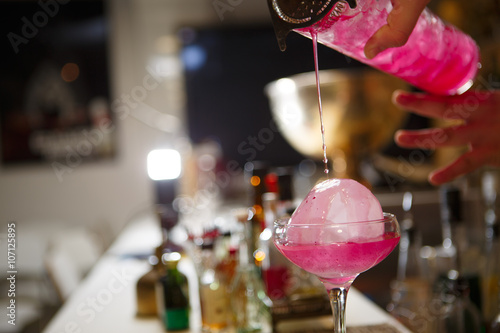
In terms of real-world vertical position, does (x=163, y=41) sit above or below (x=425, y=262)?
above

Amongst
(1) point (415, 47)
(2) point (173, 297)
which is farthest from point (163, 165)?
(1) point (415, 47)

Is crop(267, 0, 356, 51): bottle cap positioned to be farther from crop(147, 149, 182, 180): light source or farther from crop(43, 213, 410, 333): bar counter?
crop(147, 149, 182, 180): light source

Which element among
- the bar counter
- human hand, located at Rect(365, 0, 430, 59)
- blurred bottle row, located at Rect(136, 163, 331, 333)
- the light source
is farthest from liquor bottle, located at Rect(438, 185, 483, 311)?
the light source

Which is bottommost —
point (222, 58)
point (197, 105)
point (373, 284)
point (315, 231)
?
point (373, 284)

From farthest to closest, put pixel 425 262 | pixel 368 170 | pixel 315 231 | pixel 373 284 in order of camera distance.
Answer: pixel 368 170 → pixel 373 284 → pixel 425 262 → pixel 315 231

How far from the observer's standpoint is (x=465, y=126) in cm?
118

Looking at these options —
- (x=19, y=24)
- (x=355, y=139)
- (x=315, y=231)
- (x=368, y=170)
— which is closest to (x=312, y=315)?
(x=315, y=231)

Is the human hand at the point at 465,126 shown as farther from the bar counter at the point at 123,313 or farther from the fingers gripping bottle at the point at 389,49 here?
the bar counter at the point at 123,313

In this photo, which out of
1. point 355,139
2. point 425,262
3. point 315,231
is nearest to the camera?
point 315,231

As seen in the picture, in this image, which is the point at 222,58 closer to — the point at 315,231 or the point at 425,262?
the point at 425,262

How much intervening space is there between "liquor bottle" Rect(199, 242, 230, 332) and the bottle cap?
63 centimetres

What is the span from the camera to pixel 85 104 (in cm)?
517

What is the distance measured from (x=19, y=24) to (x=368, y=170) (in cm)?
347

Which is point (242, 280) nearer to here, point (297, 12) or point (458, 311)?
point (458, 311)
